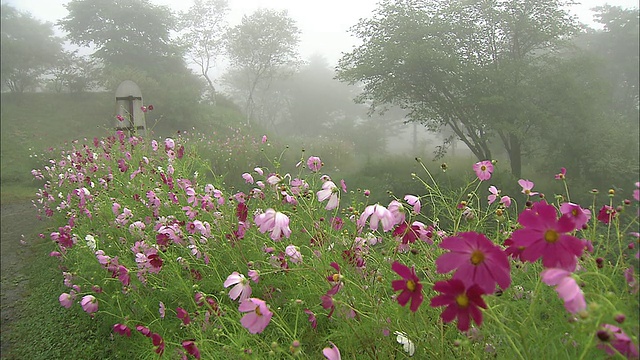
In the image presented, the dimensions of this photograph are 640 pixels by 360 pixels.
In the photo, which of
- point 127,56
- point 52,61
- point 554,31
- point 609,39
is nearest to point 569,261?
point 554,31

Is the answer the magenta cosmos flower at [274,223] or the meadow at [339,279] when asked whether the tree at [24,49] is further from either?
the magenta cosmos flower at [274,223]

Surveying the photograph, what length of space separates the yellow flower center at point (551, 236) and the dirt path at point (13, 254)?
8.96 feet

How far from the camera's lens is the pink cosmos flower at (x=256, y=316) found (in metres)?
0.84

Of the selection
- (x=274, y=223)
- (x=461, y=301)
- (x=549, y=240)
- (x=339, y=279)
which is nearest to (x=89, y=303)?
(x=274, y=223)

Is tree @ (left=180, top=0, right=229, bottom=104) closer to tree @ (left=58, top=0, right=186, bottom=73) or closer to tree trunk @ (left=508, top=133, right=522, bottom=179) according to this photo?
tree @ (left=58, top=0, right=186, bottom=73)

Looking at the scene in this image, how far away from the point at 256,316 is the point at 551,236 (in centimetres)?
59

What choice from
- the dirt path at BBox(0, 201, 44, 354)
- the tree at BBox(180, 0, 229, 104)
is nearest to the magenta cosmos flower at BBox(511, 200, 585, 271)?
the dirt path at BBox(0, 201, 44, 354)

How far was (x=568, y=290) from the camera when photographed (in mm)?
513

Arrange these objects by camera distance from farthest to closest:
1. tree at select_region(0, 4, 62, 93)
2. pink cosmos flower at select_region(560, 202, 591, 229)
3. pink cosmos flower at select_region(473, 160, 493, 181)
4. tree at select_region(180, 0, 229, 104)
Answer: tree at select_region(180, 0, 229, 104), tree at select_region(0, 4, 62, 93), pink cosmos flower at select_region(473, 160, 493, 181), pink cosmos flower at select_region(560, 202, 591, 229)

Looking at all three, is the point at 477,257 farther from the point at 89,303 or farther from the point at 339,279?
the point at 89,303

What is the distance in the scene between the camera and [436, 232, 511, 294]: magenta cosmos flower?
1.83ft

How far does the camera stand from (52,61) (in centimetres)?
1379

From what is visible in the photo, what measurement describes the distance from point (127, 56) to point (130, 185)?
456 inches

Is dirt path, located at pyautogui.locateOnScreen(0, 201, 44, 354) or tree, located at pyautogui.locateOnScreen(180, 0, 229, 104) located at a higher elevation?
tree, located at pyautogui.locateOnScreen(180, 0, 229, 104)
